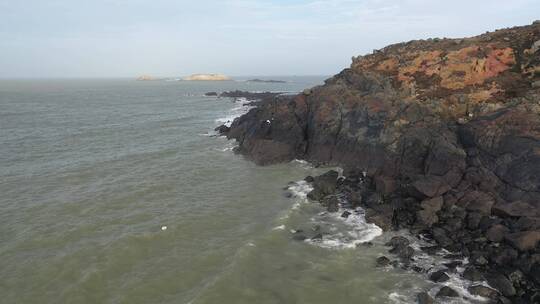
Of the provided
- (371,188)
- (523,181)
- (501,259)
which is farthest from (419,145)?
(501,259)

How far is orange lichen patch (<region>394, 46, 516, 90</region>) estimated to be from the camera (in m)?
42.9

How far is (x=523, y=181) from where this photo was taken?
88.5 ft

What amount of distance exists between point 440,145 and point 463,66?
606 inches

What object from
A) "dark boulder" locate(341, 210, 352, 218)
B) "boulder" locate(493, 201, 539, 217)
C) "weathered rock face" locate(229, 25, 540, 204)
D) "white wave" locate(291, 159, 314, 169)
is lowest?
"dark boulder" locate(341, 210, 352, 218)

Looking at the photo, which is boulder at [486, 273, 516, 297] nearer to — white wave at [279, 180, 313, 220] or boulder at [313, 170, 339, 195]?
white wave at [279, 180, 313, 220]

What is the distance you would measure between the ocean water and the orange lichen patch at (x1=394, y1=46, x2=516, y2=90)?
1673cm

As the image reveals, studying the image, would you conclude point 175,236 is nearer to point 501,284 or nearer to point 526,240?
point 501,284

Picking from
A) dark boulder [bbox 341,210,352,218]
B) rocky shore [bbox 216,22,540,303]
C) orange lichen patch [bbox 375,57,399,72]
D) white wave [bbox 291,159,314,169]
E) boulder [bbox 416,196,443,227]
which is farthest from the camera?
orange lichen patch [bbox 375,57,399,72]

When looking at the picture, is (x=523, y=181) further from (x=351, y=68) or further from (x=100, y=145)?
(x=100, y=145)

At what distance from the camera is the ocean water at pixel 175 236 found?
21219mm

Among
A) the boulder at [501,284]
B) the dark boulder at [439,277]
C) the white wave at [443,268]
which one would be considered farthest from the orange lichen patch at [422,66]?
the boulder at [501,284]

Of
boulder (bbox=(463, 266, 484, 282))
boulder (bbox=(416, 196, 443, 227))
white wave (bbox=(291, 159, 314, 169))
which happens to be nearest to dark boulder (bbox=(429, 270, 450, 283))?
boulder (bbox=(463, 266, 484, 282))

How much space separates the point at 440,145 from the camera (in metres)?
33.6

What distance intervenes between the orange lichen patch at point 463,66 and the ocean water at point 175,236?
16.7 metres
